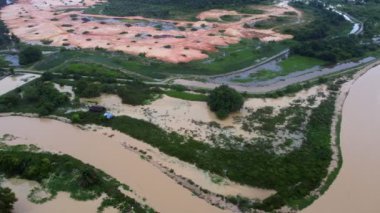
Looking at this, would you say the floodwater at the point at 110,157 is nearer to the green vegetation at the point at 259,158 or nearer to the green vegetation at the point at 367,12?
the green vegetation at the point at 259,158

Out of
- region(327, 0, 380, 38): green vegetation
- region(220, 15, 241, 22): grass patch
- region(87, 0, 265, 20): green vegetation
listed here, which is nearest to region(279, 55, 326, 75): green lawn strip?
region(327, 0, 380, 38): green vegetation

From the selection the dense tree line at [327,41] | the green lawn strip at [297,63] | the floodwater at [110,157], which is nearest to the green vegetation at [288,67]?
the green lawn strip at [297,63]

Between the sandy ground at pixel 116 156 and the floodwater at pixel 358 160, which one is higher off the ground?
the floodwater at pixel 358 160

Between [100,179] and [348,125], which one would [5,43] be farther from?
[348,125]

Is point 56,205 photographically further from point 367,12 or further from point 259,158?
point 367,12

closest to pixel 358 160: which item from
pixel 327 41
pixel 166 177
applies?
→ pixel 166 177

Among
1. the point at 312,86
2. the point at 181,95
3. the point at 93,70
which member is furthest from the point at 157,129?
the point at 312,86
